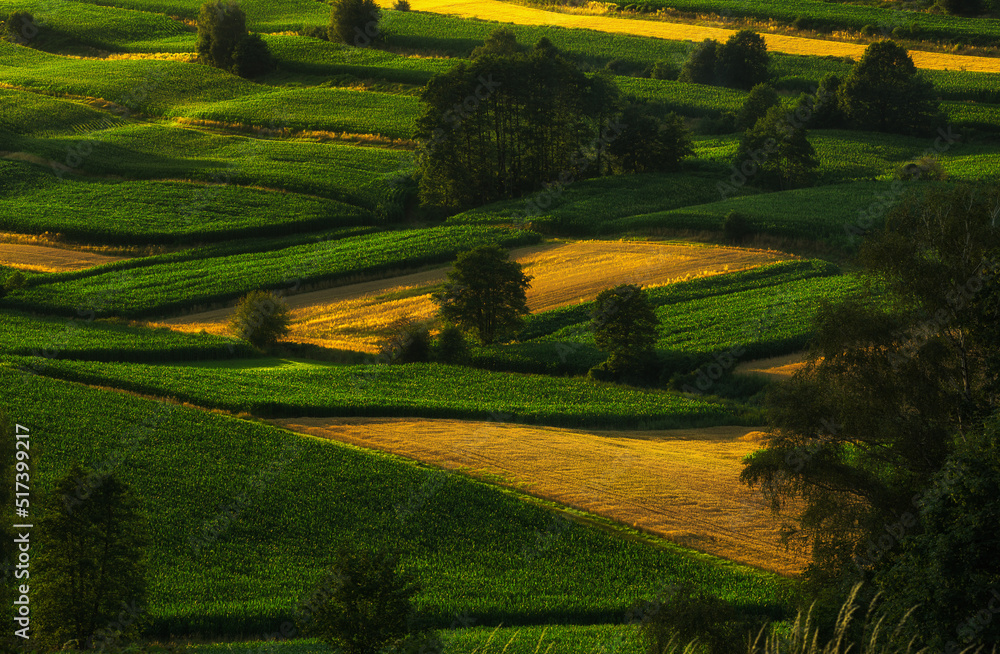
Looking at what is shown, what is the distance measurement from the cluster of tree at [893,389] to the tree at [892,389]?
24 mm

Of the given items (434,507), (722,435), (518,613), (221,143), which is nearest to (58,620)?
(518,613)

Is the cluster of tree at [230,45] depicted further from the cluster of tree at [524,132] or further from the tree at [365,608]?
the tree at [365,608]

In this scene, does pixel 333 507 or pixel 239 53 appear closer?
pixel 333 507

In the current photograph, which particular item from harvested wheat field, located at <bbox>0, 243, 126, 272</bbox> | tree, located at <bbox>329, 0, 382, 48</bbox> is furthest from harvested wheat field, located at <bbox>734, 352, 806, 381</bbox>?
tree, located at <bbox>329, 0, 382, 48</bbox>

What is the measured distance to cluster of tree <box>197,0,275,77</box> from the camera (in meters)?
118

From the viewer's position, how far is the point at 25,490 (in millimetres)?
24719

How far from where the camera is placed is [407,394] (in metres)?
46.8

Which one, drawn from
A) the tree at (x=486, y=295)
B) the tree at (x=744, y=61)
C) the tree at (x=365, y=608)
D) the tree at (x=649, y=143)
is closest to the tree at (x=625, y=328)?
the tree at (x=486, y=295)

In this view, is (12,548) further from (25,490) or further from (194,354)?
(194,354)

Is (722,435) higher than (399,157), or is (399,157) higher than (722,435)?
(399,157)

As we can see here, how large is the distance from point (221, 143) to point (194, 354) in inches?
1993

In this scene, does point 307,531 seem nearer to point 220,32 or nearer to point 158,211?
point 158,211

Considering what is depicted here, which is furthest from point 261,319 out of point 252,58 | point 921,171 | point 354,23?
point 354,23

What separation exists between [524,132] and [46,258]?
39.2 meters
